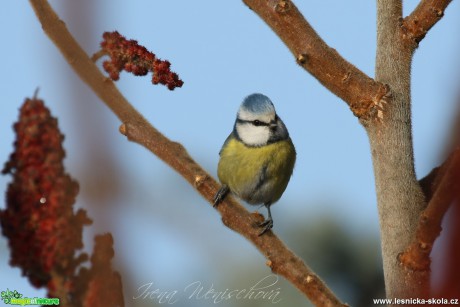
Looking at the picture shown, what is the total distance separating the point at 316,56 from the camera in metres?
1.32

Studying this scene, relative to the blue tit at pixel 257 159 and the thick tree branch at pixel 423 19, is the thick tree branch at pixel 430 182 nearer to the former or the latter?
the thick tree branch at pixel 423 19

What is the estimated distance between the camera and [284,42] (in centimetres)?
135

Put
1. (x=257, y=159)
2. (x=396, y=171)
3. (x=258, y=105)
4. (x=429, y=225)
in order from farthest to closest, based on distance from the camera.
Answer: (x=257, y=159) → (x=258, y=105) → (x=396, y=171) → (x=429, y=225)

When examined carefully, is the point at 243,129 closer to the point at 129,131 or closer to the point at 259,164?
the point at 259,164

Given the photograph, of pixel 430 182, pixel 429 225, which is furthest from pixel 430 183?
pixel 429 225

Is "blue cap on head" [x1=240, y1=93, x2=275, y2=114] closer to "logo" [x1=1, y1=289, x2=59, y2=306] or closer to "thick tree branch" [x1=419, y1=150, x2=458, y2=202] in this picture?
"thick tree branch" [x1=419, y1=150, x2=458, y2=202]

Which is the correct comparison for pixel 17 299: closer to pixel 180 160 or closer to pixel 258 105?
pixel 180 160

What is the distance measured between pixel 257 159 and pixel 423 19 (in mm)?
1296

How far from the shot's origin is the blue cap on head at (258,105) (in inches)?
99.4

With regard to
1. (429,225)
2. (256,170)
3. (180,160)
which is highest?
(180,160)

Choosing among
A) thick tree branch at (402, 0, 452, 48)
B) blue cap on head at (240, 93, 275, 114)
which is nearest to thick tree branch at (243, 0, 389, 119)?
thick tree branch at (402, 0, 452, 48)

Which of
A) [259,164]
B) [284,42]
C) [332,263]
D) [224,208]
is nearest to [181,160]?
[224,208]

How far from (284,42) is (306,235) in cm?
239

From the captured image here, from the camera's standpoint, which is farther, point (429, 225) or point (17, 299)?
point (429, 225)
